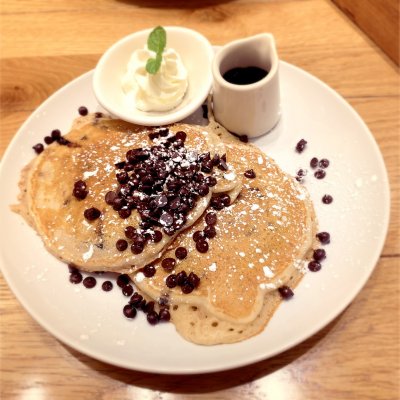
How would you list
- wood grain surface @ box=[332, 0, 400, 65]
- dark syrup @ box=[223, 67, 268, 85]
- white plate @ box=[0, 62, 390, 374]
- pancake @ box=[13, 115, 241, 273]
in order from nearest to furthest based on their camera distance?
1. white plate @ box=[0, 62, 390, 374]
2. pancake @ box=[13, 115, 241, 273]
3. dark syrup @ box=[223, 67, 268, 85]
4. wood grain surface @ box=[332, 0, 400, 65]

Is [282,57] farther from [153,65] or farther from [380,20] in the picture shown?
[153,65]

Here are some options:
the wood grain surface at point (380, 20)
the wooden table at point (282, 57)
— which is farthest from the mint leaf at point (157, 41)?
the wood grain surface at point (380, 20)

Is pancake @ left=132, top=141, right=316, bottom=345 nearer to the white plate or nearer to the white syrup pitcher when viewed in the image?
the white plate

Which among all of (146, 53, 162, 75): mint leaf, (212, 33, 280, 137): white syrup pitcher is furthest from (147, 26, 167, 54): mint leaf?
(212, 33, 280, 137): white syrup pitcher

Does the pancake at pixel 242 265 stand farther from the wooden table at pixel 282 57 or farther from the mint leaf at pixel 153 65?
the mint leaf at pixel 153 65

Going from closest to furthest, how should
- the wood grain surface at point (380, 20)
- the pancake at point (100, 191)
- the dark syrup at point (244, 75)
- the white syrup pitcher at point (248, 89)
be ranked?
the pancake at point (100, 191), the white syrup pitcher at point (248, 89), the dark syrup at point (244, 75), the wood grain surface at point (380, 20)

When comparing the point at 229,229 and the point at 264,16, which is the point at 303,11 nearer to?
the point at 264,16
